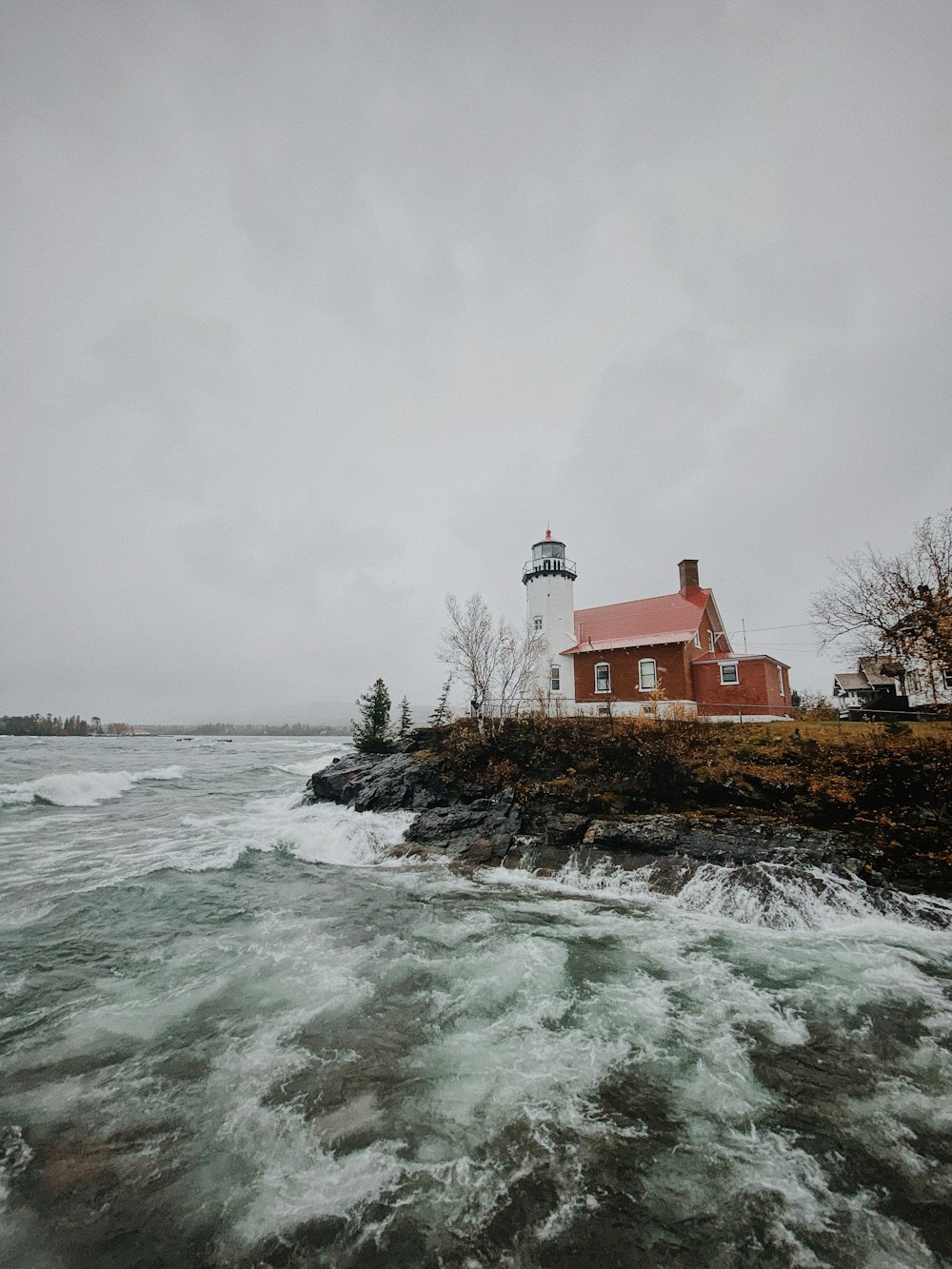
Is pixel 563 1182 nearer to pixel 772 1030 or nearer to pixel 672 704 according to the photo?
pixel 772 1030

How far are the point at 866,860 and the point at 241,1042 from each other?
1357 centimetres

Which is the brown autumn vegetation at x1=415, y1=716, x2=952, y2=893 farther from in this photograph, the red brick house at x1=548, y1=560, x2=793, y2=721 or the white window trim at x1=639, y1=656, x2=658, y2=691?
the white window trim at x1=639, y1=656, x2=658, y2=691

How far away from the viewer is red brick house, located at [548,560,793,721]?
27.1 metres

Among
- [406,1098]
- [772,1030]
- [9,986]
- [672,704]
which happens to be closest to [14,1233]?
[406,1098]

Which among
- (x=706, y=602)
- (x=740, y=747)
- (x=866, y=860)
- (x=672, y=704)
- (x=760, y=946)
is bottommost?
(x=760, y=946)

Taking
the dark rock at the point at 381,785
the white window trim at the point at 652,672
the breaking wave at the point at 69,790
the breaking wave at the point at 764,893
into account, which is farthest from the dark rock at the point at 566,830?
the breaking wave at the point at 69,790

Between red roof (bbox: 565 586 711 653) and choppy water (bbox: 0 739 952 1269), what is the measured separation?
745 inches

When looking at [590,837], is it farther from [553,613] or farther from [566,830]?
[553,613]

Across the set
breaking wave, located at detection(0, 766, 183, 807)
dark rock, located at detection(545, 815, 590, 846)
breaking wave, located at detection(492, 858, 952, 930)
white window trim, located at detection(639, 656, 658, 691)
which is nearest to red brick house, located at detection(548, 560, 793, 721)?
white window trim, located at detection(639, 656, 658, 691)

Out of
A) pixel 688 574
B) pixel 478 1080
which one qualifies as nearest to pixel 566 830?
pixel 478 1080

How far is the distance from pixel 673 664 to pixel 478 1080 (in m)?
25.3

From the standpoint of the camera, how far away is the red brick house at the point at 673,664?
27.1 metres

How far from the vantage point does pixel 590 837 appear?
14883 mm

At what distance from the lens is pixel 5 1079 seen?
5.74m
